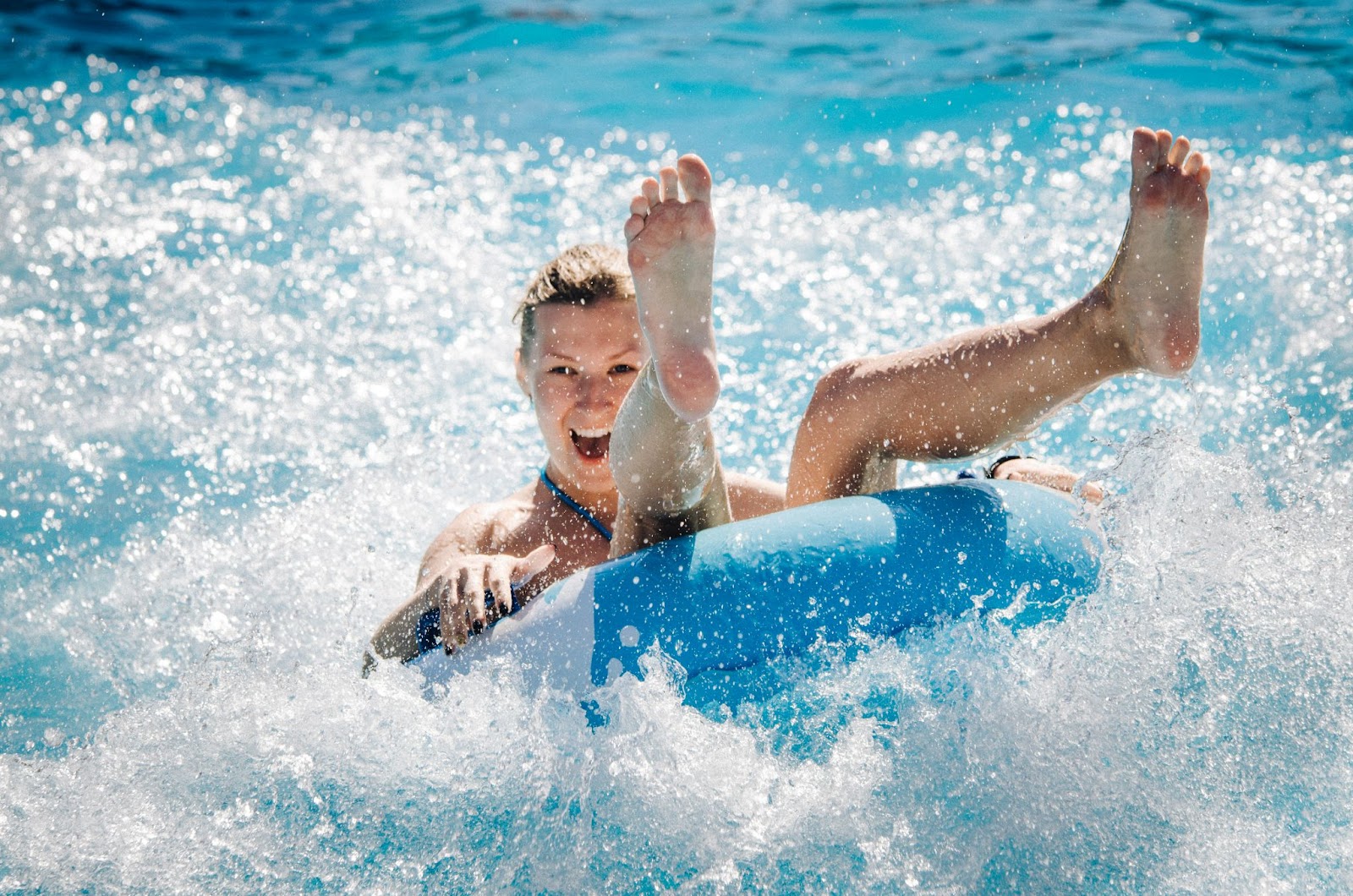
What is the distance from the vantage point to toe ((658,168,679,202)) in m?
1.92

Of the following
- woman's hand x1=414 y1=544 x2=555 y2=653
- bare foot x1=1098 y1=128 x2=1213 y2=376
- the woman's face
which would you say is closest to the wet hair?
the woman's face

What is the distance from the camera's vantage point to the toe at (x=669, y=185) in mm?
1922

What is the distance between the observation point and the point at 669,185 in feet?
6.34

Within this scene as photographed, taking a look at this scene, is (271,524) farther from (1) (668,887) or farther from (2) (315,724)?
(1) (668,887)

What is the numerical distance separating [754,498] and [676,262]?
3.66 ft

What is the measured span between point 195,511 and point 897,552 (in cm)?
255

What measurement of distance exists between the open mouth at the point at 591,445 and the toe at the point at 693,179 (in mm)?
795

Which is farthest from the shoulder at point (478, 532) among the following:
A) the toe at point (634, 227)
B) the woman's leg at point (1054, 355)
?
the toe at point (634, 227)

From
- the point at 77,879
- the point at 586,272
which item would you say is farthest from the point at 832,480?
the point at 77,879

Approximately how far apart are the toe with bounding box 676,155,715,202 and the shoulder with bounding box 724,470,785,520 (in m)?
1.09

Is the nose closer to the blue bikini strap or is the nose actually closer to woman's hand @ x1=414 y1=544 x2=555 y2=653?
the blue bikini strap

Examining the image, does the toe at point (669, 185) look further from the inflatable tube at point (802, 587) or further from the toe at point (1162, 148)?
the toe at point (1162, 148)

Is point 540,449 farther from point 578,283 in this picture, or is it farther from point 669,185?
point 669,185

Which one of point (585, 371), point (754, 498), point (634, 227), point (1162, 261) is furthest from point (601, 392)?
point (1162, 261)
